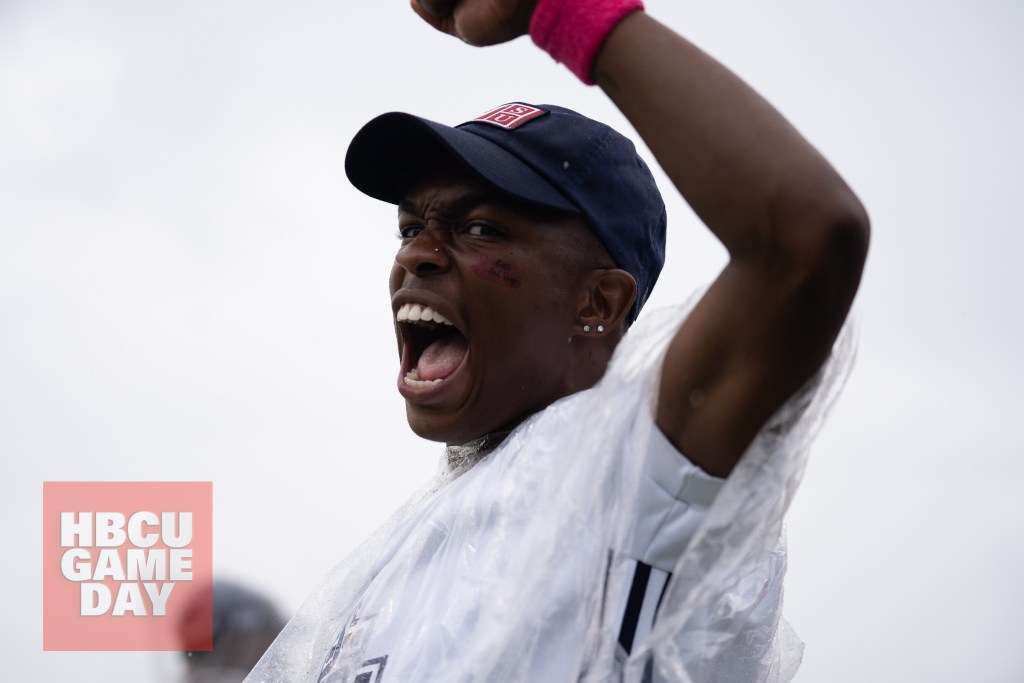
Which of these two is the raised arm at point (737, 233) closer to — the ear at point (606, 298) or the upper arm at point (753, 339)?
the upper arm at point (753, 339)

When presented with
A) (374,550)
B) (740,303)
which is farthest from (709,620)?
(374,550)

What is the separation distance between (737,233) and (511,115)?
920 millimetres

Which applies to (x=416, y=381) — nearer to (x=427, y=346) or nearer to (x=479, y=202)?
(x=427, y=346)

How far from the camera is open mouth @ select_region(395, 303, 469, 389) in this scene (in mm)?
1941

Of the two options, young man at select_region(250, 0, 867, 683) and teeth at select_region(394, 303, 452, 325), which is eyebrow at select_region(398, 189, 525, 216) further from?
teeth at select_region(394, 303, 452, 325)

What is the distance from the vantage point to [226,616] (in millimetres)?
3982

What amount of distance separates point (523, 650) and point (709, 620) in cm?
25

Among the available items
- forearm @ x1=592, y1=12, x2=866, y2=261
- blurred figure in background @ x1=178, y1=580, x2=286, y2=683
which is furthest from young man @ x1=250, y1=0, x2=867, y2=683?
blurred figure in background @ x1=178, y1=580, x2=286, y2=683

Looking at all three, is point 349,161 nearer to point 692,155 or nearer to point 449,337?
point 449,337

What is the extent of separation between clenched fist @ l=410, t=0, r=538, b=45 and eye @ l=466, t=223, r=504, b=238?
1.78ft

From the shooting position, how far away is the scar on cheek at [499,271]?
187 centimetres

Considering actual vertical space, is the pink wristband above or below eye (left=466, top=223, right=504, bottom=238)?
above

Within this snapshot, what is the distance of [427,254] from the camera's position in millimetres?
1917

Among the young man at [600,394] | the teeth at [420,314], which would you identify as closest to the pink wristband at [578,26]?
the young man at [600,394]
